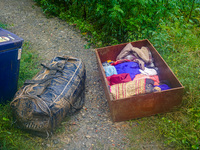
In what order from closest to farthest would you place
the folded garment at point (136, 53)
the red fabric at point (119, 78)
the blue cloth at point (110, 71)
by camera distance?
the red fabric at point (119, 78)
the blue cloth at point (110, 71)
the folded garment at point (136, 53)

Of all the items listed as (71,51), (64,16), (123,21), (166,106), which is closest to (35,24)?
(64,16)

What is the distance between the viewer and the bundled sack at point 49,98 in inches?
109

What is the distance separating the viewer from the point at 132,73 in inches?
145

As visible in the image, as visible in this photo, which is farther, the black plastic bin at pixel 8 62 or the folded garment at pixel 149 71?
the folded garment at pixel 149 71

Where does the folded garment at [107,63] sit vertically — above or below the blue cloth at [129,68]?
below

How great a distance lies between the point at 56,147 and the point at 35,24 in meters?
4.26

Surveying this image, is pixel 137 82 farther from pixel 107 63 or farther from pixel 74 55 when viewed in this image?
pixel 74 55

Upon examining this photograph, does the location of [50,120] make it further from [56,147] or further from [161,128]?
[161,128]

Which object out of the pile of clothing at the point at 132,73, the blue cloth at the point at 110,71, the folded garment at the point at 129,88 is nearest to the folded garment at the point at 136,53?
the pile of clothing at the point at 132,73

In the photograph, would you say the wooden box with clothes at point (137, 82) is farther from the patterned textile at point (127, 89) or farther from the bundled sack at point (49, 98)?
the bundled sack at point (49, 98)

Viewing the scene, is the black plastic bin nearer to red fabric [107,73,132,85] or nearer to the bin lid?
the bin lid

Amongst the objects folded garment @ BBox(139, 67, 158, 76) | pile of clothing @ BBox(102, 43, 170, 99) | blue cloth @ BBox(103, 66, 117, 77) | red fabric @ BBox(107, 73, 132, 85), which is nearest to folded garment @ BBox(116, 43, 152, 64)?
pile of clothing @ BBox(102, 43, 170, 99)

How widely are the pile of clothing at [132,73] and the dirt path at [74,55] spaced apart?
459mm

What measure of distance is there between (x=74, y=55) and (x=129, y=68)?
162 cm
